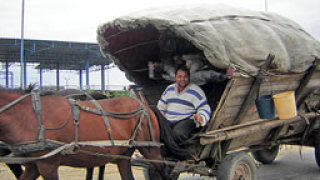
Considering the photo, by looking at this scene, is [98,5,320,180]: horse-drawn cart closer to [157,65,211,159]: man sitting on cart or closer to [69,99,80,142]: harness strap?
[157,65,211,159]: man sitting on cart

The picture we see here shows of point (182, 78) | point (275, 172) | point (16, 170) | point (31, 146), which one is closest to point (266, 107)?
point (182, 78)

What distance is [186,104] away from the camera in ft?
13.6

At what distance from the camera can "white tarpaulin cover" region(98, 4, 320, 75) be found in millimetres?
3602

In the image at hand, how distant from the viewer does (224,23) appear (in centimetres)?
398

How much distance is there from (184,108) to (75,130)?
1.62 meters

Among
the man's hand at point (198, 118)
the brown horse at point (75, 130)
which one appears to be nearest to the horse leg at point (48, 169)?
the brown horse at point (75, 130)

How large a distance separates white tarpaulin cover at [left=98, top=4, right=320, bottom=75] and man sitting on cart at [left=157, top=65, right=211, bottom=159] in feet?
1.98

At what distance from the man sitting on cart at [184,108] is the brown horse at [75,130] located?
0.39 meters

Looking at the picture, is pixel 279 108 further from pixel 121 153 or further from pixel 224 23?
pixel 121 153

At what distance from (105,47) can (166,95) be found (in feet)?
4.21

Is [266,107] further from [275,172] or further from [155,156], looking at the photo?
[275,172]

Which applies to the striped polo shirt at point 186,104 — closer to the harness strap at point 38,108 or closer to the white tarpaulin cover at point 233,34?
the white tarpaulin cover at point 233,34

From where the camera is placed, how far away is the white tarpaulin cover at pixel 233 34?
3.60 metres

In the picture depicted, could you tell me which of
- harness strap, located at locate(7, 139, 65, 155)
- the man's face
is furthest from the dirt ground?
harness strap, located at locate(7, 139, 65, 155)
